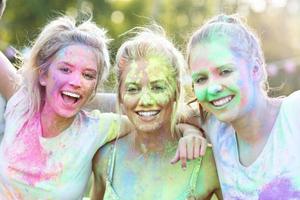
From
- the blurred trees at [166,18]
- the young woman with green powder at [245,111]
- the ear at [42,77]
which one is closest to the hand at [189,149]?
the young woman with green powder at [245,111]

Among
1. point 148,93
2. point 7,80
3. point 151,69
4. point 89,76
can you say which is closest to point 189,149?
point 148,93

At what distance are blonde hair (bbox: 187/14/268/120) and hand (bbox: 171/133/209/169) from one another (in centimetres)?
38

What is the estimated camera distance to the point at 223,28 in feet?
10.0

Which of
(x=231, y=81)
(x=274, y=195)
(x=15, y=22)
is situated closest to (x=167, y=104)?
(x=231, y=81)

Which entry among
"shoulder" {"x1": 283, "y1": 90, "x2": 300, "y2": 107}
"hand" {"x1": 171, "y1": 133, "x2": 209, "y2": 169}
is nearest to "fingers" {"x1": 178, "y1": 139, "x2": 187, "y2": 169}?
"hand" {"x1": 171, "y1": 133, "x2": 209, "y2": 169}

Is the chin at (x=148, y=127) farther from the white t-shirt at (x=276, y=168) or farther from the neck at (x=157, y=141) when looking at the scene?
the white t-shirt at (x=276, y=168)

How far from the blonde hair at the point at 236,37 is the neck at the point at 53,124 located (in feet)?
2.42

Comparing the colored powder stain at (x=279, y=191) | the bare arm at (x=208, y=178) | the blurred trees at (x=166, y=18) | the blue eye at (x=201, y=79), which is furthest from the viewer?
the blurred trees at (x=166, y=18)

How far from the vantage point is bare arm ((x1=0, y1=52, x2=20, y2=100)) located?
11.3ft

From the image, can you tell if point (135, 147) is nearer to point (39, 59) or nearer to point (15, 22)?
point (39, 59)

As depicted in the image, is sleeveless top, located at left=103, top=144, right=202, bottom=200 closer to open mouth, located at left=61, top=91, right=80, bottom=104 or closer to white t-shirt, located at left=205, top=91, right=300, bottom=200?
white t-shirt, located at left=205, top=91, right=300, bottom=200

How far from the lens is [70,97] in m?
3.31

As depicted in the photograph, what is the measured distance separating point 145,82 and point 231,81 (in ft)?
1.50

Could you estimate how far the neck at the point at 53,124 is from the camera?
337 cm
